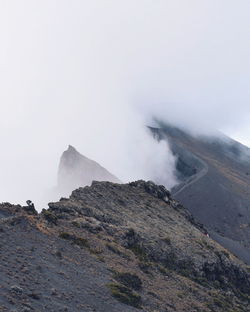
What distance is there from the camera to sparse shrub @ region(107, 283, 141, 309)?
40.9 meters

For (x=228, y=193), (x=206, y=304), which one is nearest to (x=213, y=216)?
A: (x=228, y=193)

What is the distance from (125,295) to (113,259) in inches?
370

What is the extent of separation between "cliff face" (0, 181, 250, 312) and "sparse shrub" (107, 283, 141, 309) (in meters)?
0.11

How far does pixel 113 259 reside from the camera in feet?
167

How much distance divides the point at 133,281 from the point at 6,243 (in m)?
12.9

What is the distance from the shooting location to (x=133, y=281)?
46156 millimetres

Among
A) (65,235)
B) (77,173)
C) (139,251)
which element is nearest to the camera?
(65,235)

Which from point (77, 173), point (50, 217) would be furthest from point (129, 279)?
point (77, 173)

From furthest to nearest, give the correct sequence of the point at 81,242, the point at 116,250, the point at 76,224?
the point at 76,224 → the point at 116,250 → the point at 81,242

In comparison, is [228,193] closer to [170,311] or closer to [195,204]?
[195,204]

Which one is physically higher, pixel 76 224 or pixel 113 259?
pixel 76 224

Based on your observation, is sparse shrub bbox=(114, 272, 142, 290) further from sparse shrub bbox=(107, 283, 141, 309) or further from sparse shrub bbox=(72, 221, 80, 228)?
sparse shrub bbox=(72, 221, 80, 228)

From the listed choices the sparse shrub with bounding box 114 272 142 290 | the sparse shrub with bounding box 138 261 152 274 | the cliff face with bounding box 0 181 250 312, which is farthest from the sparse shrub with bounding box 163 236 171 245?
the sparse shrub with bounding box 114 272 142 290

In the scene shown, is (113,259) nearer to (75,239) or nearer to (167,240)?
(75,239)
